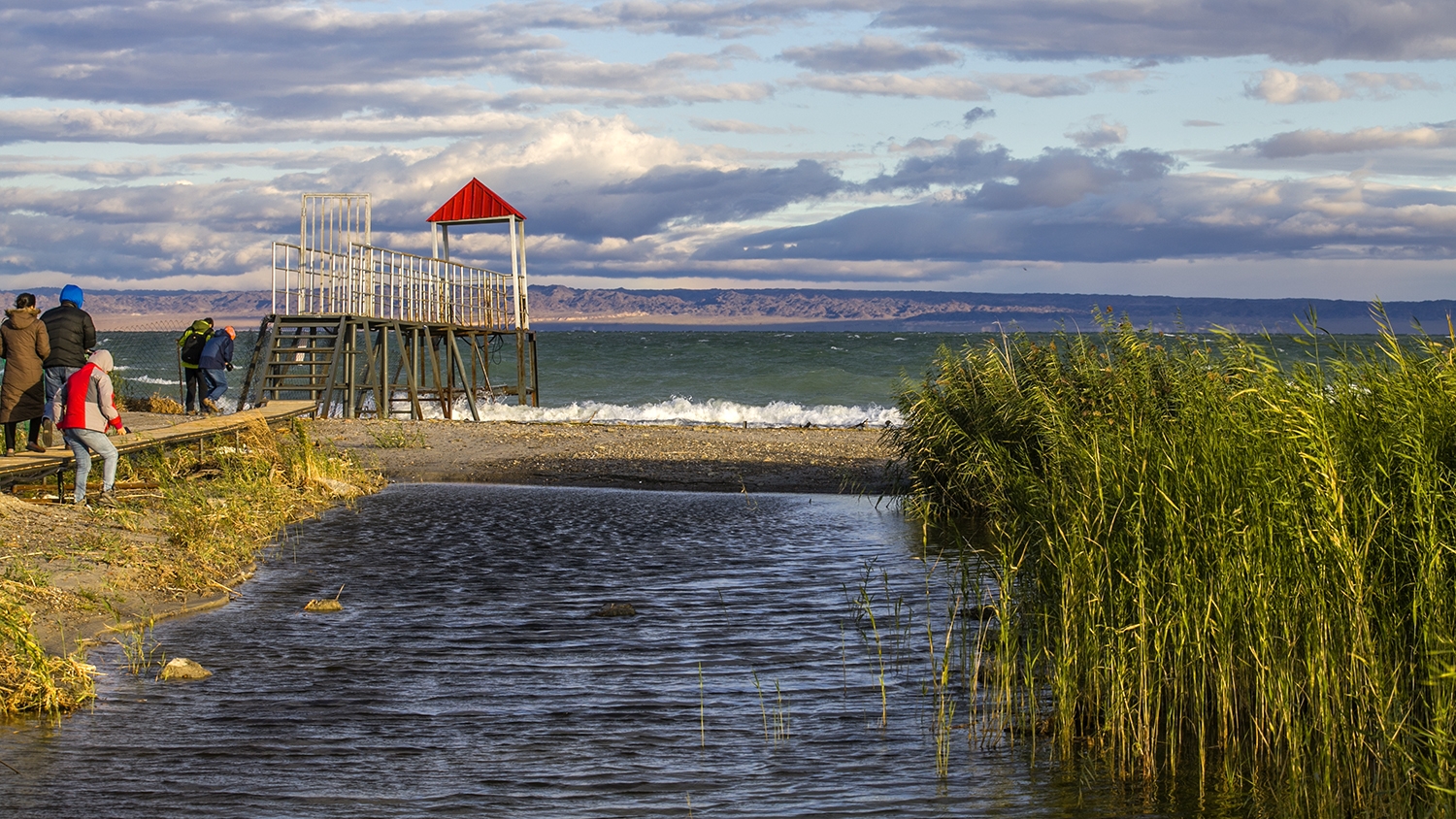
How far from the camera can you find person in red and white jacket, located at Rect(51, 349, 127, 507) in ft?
38.6

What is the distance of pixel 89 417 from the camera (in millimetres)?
11836

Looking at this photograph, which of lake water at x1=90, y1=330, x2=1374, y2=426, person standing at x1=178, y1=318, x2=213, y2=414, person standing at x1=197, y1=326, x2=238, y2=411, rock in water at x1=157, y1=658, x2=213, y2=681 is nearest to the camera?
rock in water at x1=157, y1=658, x2=213, y2=681

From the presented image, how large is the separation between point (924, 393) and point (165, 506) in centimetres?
776

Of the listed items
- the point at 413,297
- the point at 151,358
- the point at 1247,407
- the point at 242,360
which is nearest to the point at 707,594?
the point at 1247,407

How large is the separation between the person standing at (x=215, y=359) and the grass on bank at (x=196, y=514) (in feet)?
15.2

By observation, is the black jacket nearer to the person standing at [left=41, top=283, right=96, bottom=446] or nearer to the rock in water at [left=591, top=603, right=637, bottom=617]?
the person standing at [left=41, top=283, right=96, bottom=446]

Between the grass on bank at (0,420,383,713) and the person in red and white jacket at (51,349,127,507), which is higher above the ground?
the person in red and white jacket at (51,349,127,507)

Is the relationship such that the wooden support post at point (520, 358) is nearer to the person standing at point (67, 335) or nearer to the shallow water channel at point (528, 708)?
the person standing at point (67, 335)

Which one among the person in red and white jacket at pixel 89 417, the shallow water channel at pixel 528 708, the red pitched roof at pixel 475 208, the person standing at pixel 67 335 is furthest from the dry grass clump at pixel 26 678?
the red pitched roof at pixel 475 208

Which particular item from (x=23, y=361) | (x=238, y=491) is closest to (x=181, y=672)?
(x=238, y=491)

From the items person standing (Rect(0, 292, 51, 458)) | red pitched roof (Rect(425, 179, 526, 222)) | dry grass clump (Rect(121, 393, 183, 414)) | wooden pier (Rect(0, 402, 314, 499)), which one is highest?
red pitched roof (Rect(425, 179, 526, 222))

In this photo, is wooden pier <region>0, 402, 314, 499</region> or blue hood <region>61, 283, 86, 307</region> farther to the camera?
blue hood <region>61, 283, 86, 307</region>

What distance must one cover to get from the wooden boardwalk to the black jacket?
37.8 inches

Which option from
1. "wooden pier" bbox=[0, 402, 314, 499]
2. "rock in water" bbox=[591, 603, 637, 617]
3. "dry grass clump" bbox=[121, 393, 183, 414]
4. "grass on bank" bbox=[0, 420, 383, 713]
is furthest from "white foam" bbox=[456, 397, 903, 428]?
"rock in water" bbox=[591, 603, 637, 617]
